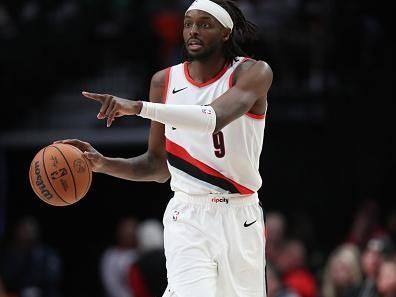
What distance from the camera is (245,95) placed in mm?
6852

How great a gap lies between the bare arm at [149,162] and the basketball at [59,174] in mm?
174

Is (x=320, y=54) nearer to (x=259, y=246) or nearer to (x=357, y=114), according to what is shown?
(x=357, y=114)

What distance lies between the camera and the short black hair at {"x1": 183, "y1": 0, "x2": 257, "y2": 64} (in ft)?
23.8

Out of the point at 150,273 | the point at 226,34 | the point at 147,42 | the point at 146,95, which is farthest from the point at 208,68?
the point at 147,42

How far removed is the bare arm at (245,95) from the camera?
6676 millimetres

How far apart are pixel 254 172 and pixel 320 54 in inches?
307

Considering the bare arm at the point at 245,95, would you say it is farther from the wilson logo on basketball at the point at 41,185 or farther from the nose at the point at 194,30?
the wilson logo on basketball at the point at 41,185

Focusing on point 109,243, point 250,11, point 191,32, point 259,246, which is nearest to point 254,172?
point 259,246

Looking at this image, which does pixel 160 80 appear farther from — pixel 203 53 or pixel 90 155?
pixel 90 155

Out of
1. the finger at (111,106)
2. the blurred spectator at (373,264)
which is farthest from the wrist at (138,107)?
the blurred spectator at (373,264)

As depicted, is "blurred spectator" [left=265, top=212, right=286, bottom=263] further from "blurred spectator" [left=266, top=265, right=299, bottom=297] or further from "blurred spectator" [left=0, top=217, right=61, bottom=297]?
"blurred spectator" [left=0, top=217, right=61, bottom=297]

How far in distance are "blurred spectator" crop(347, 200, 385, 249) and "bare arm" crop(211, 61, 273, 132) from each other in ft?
21.5

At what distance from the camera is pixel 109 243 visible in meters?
17.0

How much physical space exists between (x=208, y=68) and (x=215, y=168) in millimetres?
667
